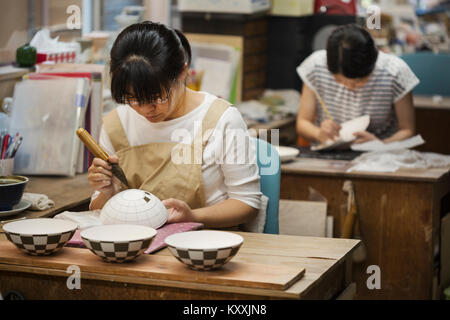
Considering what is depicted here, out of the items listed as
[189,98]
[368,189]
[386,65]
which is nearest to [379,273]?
[368,189]

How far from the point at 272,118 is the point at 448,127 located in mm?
1186

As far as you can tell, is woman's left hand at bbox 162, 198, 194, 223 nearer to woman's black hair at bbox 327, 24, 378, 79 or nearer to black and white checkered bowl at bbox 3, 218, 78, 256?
black and white checkered bowl at bbox 3, 218, 78, 256

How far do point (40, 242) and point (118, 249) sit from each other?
0.70ft

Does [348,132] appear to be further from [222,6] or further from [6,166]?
[6,166]

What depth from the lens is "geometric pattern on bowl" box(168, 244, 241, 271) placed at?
174cm

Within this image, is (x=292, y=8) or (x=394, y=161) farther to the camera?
(x=292, y=8)

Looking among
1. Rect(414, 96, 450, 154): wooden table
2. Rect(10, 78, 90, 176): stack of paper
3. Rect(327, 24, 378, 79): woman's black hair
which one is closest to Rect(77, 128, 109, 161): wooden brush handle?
Rect(10, 78, 90, 176): stack of paper

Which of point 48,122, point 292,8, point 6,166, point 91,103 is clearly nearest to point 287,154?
point 91,103

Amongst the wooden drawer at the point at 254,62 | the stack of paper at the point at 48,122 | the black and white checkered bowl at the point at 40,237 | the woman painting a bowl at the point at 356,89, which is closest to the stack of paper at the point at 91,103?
the stack of paper at the point at 48,122

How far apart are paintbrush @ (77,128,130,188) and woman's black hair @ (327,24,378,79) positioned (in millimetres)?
1517

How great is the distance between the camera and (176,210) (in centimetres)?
221

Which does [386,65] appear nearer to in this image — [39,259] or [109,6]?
[109,6]

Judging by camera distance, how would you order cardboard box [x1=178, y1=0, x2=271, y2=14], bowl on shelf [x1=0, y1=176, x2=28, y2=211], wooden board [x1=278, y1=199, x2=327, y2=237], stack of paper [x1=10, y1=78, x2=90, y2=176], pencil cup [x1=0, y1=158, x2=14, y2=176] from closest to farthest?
bowl on shelf [x1=0, y1=176, x2=28, y2=211]
pencil cup [x1=0, y1=158, x2=14, y2=176]
stack of paper [x1=10, y1=78, x2=90, y2=176]
wooden board [x1=278, y1=199, x2=327, y2=237]
cardboard box [x1=178, y1=0, x2=271, y2=14]

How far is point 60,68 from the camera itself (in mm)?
3105
